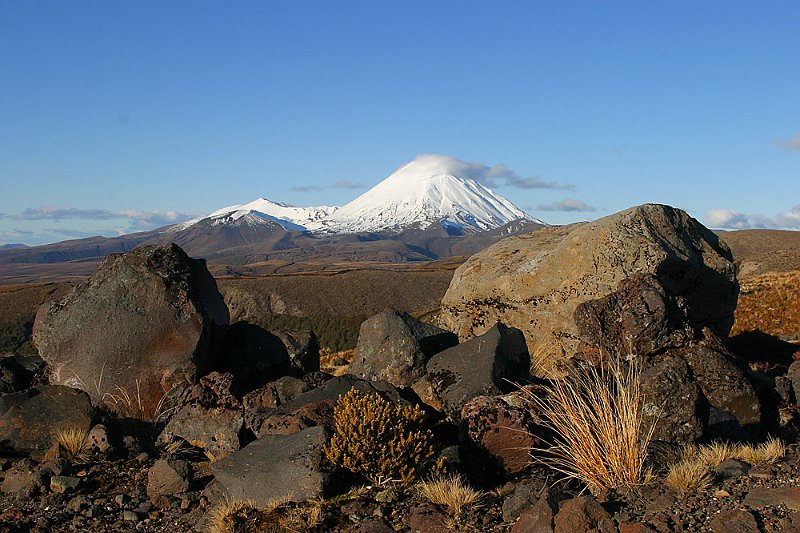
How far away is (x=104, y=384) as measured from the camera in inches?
409

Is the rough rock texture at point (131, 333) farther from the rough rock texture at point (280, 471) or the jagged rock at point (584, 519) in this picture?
the jagged rock at point (584, 519)

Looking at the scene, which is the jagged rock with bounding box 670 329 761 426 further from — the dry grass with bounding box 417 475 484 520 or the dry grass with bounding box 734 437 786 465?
the dry grass with bounding box 417 475 484 520

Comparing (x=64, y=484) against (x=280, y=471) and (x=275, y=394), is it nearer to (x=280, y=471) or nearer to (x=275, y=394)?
(x=280, y=471)

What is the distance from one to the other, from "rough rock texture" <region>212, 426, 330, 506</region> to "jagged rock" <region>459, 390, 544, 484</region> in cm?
165

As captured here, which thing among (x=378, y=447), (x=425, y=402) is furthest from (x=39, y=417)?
(x=425, y=402)

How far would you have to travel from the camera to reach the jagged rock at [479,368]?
9062 mm

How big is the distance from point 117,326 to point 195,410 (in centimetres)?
241

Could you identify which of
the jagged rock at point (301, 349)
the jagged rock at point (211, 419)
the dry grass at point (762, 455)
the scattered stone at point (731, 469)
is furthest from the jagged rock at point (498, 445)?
the jagged rock at point (301, 349)

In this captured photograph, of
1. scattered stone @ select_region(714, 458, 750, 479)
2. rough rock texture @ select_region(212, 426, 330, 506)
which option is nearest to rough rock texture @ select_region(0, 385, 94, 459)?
rough rock texture @ select_region(212, 426, 330, 506)

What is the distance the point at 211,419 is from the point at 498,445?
147 inches

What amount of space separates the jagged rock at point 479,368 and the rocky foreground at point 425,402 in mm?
35

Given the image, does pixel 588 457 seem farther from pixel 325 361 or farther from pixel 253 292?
pixel 253 292

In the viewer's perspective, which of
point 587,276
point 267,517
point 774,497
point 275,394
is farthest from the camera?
point 587,276

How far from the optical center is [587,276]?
12.0m
